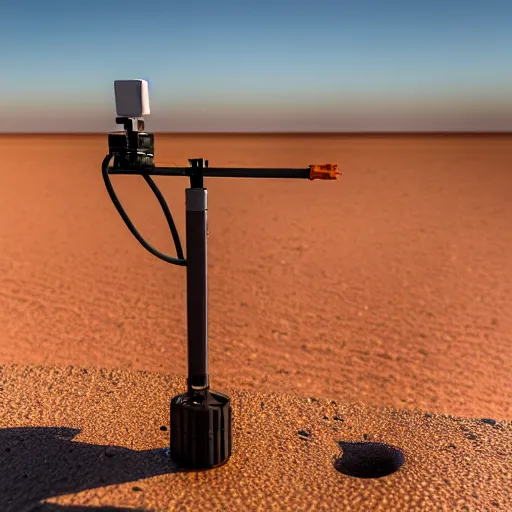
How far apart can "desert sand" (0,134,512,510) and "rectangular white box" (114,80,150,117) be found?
1.05 feet

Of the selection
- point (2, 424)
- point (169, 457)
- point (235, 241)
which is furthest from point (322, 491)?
point (235, 241)

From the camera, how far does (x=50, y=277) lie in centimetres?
951

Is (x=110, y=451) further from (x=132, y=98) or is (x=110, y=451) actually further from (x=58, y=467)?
(x=132, y=98)

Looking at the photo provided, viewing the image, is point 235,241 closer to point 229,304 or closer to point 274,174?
point 229,304

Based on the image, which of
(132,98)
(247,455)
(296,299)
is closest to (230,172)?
(132,98)

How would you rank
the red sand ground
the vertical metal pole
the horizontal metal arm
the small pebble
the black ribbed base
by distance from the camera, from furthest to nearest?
the red sand ground < the small pebble < the black ribbed base < the vertical metal pole < the horizontal metal arm

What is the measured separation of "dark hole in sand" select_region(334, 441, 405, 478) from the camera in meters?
4.06

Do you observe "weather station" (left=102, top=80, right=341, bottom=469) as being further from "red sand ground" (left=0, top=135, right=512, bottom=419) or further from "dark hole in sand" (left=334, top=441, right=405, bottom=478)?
"red sand ground" (left=0, top=135, right=512, bottom=419)

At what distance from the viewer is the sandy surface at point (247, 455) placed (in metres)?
3.59

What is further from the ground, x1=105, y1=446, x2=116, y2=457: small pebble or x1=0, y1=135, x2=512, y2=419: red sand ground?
x1=105, y1=446, x2=116, y2=457: small pebble

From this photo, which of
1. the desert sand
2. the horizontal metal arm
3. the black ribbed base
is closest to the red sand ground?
the desert sand

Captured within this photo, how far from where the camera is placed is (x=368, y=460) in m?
4.18

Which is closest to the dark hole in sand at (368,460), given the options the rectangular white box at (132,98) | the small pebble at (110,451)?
the small pebble at (110,451)

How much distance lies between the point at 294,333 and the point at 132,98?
4301 mm
